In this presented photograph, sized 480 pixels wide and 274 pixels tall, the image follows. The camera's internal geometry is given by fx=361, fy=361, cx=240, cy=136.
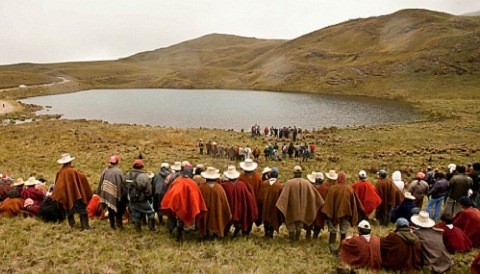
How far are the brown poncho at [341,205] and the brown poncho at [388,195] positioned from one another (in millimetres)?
2862

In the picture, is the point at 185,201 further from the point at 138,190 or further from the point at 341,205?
the point at 341,205

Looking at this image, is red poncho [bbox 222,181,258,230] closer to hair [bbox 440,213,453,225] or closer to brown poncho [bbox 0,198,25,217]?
hair [bbox 440,213,453,225]

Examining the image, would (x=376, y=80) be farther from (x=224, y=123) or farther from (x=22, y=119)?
(x=22, y=119)

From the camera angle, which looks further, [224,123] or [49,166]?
[224,123]

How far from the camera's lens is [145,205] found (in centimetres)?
1127

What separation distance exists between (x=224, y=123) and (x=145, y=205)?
51.0 meters

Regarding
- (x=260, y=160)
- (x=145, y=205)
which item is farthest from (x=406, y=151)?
(x=145, y=205)

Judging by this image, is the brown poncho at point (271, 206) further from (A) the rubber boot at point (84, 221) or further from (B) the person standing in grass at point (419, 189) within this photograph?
(B) the person standing in grass at point (419, 189)

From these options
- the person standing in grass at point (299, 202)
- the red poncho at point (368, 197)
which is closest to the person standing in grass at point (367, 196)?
the red poncho at point (368, 197)

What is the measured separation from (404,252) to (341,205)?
2318mm

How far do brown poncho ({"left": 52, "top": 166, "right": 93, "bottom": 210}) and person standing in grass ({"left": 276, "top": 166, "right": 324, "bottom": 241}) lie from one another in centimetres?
607

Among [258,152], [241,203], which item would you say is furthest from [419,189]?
[258,152]

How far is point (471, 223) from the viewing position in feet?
34.1

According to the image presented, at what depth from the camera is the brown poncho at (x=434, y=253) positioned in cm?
884
